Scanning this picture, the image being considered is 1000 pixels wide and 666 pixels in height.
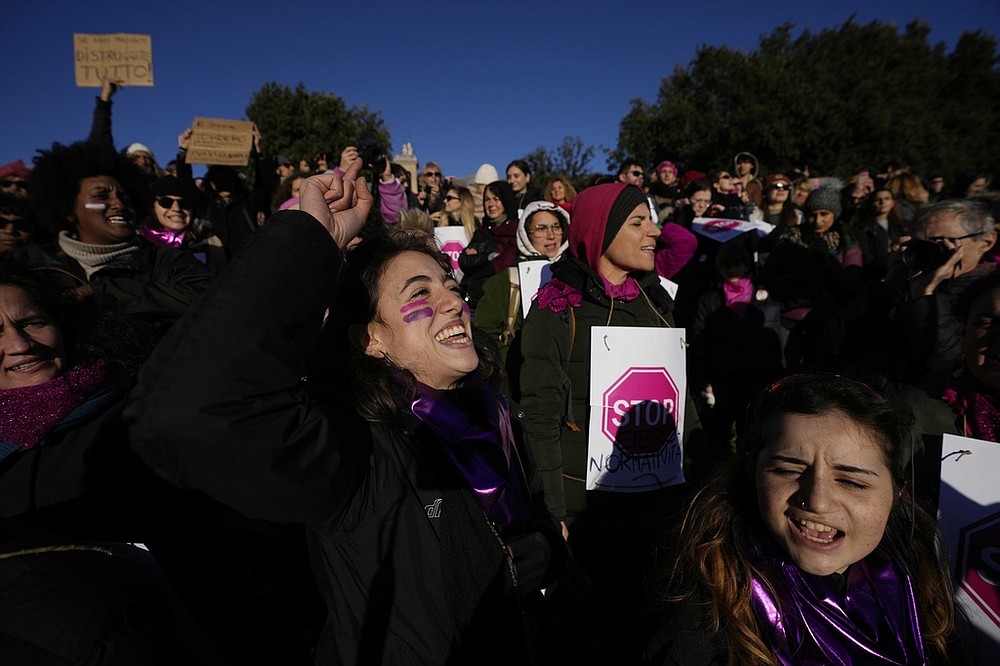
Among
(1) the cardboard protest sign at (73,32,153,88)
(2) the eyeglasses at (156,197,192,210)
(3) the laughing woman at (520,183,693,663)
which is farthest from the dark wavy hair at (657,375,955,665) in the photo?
(1) the cardboard protest sign at (73,32,153,88)

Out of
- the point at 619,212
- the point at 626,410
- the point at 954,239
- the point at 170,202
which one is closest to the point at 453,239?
the point at 170,202

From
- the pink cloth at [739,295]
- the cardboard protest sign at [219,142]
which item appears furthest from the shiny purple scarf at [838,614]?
the cardboard protest sign at [219,142]

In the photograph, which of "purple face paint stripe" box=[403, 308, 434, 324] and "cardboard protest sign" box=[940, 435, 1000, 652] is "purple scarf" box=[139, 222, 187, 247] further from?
"cardboard protest sign" box=[940, 435, 1000, 652]

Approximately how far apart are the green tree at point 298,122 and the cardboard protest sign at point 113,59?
19657 millimetres

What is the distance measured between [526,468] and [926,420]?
55.8 inches

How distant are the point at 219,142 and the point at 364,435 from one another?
234 inches

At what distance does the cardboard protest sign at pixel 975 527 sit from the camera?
1.43m

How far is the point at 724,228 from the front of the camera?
14.7 ft

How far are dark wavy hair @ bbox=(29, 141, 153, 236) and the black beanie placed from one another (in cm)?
311

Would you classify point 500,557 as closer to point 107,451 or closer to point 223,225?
point 107,451

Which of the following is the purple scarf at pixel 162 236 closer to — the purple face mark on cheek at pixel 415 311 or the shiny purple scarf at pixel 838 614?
the purple face mark on cheek at pixel 415 311

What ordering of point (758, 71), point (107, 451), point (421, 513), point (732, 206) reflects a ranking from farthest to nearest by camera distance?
point (758, 71)
point (732, 206)
point (107, 451)
point (421, 513)

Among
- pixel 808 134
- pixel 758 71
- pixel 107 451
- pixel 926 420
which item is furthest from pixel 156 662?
pixel 758 71

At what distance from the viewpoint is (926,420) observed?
1731mm
